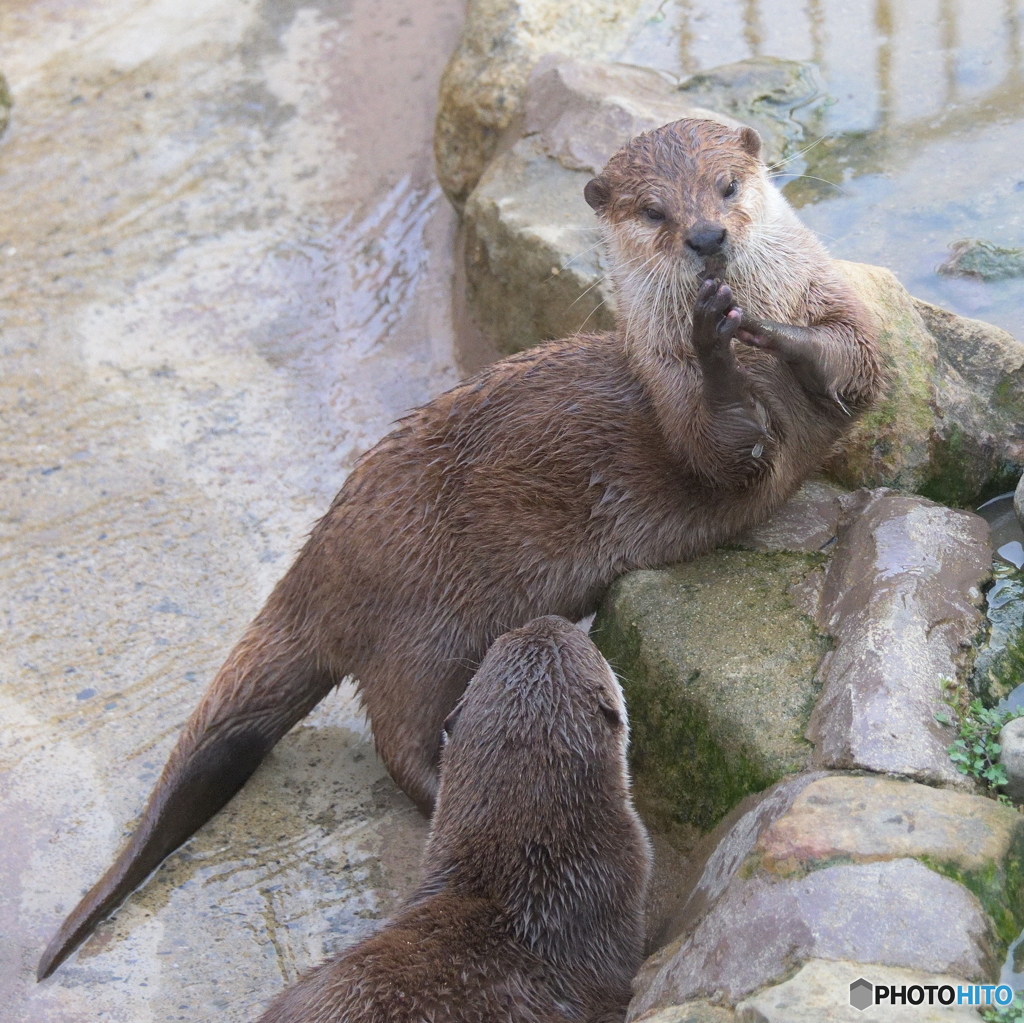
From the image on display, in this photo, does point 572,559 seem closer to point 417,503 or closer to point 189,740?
point 417,503

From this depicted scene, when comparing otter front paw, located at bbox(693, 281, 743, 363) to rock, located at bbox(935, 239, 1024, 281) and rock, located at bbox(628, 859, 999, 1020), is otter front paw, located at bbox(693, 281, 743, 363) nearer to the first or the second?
rock, located at bbox(628, 859, 999, 1020)

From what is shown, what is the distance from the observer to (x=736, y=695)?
2676 millimetres

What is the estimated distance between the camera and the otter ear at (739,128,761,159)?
122 inches

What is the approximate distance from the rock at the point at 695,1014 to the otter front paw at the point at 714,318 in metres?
1.33

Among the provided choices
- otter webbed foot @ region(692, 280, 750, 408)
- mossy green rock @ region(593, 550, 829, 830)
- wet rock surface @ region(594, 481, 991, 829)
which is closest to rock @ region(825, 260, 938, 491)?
wet rock surface @ region(594, 481, 991, 829)

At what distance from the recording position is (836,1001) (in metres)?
1.84

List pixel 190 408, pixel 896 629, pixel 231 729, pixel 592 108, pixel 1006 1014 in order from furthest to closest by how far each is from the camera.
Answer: pixel 190 408, pixel 592 108, pixel 231 729, pixel 896 629, pixel 1006 1014

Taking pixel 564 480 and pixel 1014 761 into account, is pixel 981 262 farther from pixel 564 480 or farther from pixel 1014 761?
pixel 1014 761

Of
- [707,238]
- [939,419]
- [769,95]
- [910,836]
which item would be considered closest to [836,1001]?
[910,836]

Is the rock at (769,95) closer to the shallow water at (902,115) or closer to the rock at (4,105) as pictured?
the shallow water at (902,115)

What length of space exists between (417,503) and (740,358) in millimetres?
840

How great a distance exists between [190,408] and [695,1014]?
10.4 feet

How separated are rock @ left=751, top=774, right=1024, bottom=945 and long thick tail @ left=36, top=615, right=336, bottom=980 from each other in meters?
1.43

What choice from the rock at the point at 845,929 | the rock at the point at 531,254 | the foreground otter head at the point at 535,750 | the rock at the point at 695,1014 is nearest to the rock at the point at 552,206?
the rock at the point at 531,254
